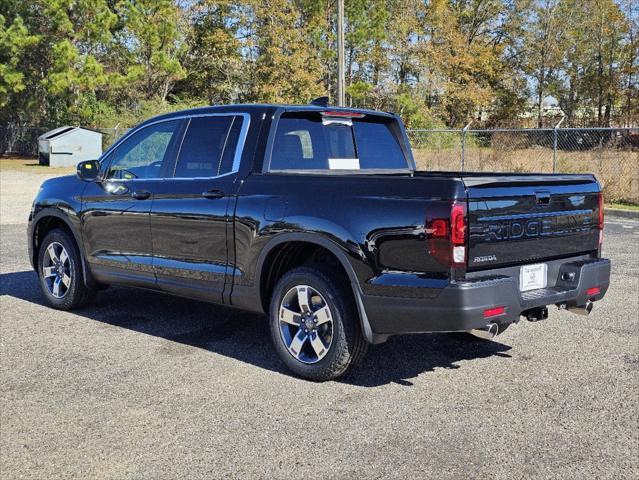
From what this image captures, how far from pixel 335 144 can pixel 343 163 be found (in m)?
0.16

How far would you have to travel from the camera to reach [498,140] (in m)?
22.5

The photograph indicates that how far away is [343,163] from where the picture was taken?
5.70 meters

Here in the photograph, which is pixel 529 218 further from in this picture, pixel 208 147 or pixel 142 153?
pixel 142 153

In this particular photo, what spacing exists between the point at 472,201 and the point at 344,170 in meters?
1.65

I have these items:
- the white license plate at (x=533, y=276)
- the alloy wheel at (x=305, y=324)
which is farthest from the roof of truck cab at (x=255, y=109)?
the white license plate at (x=533, y=276)

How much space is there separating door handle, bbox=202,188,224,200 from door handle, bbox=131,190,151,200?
721mm

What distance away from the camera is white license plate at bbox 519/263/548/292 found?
179 inches

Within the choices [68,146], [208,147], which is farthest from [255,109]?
[68,146]

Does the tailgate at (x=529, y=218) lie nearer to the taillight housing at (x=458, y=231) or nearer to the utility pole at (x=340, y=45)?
the taillight housing at (x=458, y=231)

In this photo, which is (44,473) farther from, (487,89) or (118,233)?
(487,89)

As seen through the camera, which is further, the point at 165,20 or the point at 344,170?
the point at 165,20

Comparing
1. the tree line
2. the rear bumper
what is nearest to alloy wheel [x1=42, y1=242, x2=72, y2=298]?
the rear bumper

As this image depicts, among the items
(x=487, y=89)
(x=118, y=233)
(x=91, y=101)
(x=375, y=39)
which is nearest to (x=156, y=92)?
(x=91, y=101)

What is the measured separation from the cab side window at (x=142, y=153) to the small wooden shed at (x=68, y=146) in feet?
92.9
